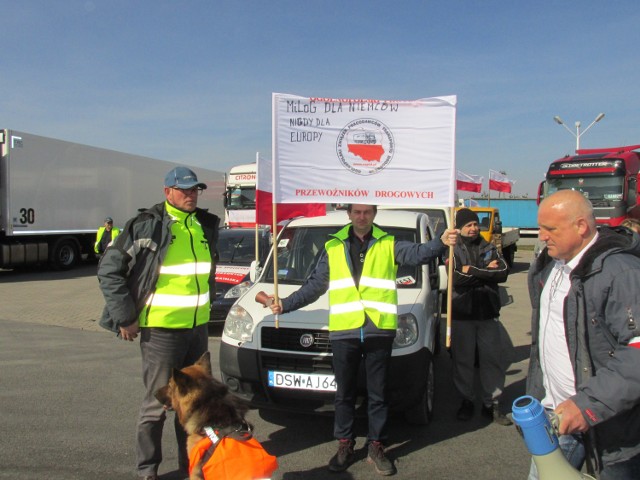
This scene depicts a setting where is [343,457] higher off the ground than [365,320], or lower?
lower

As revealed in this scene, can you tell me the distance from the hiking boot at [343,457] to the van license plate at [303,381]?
43 cm

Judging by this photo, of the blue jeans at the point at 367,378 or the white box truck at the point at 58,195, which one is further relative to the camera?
the white box truck at the point at 58,195

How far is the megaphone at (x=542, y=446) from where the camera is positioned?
1.91m

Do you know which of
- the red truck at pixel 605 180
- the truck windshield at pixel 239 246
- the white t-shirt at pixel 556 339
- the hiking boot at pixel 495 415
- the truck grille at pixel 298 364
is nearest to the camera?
the white t-shirt at pixel 556 339

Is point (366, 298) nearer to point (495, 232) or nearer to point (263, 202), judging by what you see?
point (263, 202)

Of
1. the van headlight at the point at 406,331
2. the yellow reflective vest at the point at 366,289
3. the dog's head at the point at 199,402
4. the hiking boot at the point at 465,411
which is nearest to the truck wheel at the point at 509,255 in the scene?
the hiking boot at the point at 465,411

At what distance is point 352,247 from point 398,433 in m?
1.81

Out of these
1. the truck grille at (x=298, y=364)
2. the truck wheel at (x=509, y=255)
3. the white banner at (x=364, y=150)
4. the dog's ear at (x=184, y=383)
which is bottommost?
the truck wheel at (x=509, y=255)

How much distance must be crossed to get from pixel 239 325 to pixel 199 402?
187 centimetres

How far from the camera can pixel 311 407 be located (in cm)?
439

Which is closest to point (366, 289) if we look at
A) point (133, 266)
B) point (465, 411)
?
point (133, 266)

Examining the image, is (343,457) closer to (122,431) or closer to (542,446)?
(122,431)

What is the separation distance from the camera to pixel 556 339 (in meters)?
2.45

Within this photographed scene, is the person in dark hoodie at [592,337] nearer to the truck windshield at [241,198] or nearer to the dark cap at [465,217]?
the dark cap at [465,217]
